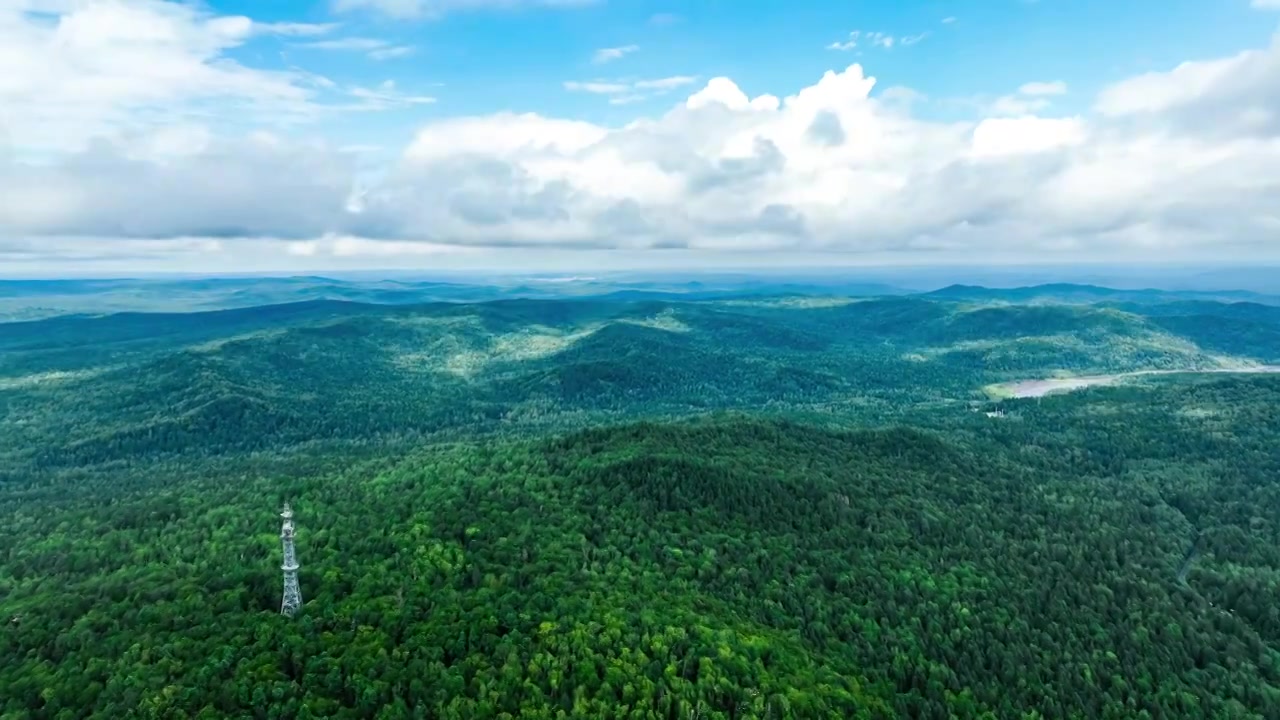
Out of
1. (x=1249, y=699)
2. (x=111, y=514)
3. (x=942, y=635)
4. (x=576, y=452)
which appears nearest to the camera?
(x=1249, y=699)

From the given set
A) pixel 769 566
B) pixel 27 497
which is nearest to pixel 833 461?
pixel 769 566

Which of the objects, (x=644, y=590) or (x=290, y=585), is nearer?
(x=290, y=585)

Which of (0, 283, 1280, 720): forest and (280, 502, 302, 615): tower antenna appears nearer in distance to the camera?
(0, 283, 1280, 720): forest

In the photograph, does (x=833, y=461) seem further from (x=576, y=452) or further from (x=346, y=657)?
(x=346, y=657)

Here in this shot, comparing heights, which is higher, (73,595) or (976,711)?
(73,595)

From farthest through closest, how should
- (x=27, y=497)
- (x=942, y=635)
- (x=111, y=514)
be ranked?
(x=27, y=497) → (x=111, y=514) → (x=942, y=635)

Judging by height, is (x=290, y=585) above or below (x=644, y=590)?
above

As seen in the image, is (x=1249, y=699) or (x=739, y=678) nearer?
(x=739, y=678)

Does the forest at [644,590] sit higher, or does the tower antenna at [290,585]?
the tower antenna at [290,585]

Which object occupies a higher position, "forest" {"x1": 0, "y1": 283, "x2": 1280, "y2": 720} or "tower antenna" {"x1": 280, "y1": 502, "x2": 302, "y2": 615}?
"tower antenna" {"x1": 280, "y1": 502, "x2": 302, "y2": 615}

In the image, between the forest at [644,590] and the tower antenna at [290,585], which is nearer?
the forest at [644,590]
